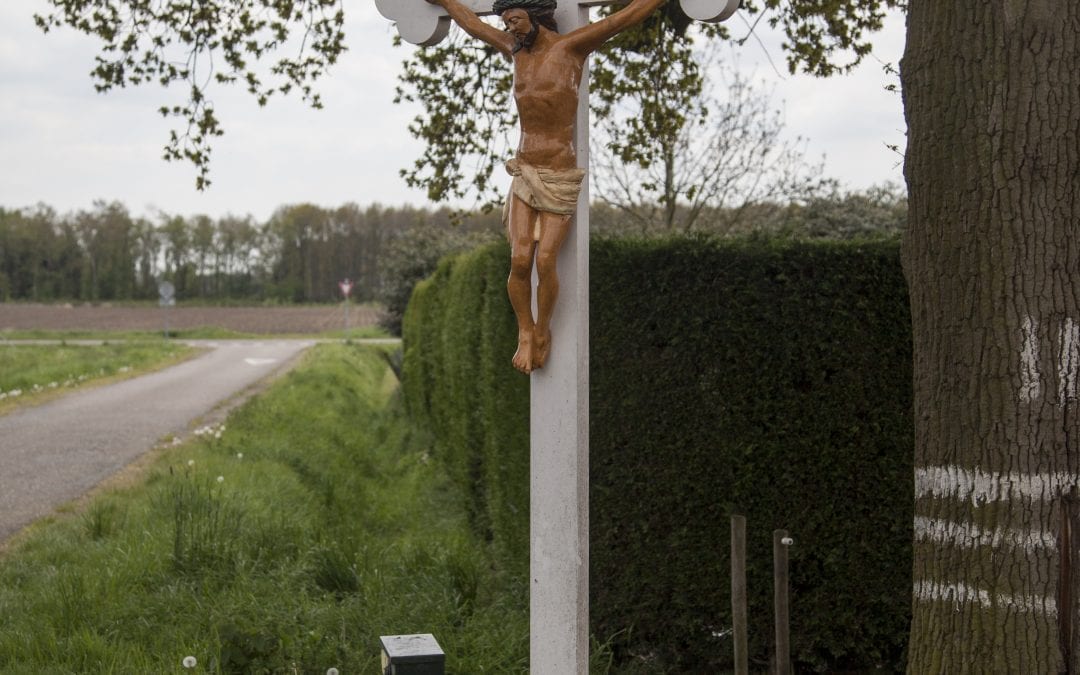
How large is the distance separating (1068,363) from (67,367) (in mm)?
21152

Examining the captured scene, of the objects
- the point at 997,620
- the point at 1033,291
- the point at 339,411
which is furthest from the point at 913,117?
the point at 339,411

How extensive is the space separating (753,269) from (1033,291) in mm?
2442

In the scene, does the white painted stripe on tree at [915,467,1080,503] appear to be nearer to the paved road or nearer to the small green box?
the small green box

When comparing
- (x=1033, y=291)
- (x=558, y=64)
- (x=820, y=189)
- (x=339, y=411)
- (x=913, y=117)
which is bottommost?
(x=339, y=411)

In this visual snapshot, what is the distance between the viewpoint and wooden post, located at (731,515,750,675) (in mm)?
3195

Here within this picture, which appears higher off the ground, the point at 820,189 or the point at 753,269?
the point at 820,189

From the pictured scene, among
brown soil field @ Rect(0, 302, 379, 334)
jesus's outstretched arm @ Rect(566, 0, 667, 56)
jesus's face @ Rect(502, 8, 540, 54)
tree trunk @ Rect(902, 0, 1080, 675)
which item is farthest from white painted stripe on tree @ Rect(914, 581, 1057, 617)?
brown soil field @ Rect(0, 302, 379, 334)

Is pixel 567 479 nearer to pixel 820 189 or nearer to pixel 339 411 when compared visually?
pixel 339 411

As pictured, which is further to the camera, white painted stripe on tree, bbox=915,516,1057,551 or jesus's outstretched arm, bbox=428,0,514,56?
jesus's outstretched arm, bbox=428,0,514,56

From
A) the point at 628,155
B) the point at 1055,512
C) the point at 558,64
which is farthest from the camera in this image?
the point at 628,155

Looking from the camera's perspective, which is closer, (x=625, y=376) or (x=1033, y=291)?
(x=1033, y=291)

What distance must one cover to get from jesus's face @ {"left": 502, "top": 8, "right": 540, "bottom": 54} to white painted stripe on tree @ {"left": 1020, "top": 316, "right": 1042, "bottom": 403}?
5.15ft

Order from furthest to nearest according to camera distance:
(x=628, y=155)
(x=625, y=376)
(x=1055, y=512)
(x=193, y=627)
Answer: (x=628, y=155) < (x=625, y=376) < (x=193, y=627) < (x=1055, y=512)

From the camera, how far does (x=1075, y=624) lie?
258cm
